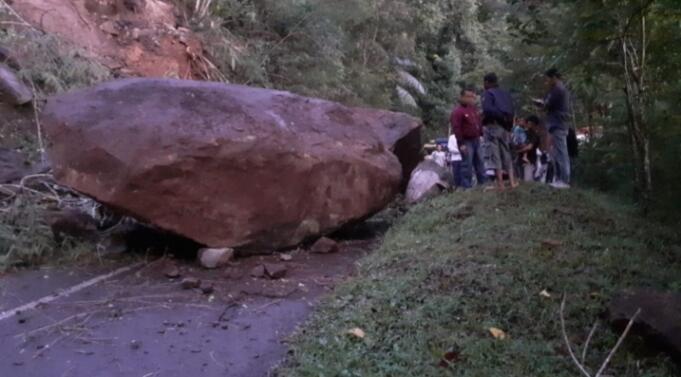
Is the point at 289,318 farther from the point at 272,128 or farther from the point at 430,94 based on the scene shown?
the point at 430,94

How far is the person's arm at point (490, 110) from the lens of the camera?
11.2m

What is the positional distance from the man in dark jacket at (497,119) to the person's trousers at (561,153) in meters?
1.06

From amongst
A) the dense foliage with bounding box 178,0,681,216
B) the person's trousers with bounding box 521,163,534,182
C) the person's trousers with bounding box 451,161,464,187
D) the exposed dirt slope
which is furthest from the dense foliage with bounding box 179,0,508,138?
the person's trousers with bounding box 451,161,464,187

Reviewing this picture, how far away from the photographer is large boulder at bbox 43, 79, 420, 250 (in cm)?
873

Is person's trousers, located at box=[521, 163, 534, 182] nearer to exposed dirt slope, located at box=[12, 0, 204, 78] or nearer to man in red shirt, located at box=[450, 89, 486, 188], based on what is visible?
man in red shirt, located at box=[450, 89, 486, 188]

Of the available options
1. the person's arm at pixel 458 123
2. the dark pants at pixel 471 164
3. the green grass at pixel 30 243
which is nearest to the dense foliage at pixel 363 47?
the dark pants at pixel 471 164

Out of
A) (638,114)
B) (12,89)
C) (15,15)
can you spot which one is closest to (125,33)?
(15,15)

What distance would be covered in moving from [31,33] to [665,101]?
1015 centimetres

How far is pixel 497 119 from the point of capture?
11258 millimetres

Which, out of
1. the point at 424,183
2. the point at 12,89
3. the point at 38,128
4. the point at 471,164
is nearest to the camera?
the point at 38,128

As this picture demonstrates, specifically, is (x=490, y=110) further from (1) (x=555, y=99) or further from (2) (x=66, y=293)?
(2) (x=66, y=293)

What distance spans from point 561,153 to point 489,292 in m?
6.11

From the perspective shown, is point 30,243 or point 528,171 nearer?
point 30,243

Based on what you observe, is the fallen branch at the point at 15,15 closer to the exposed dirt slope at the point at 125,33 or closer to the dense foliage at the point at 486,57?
the exposed dirt slope at the point at 125,33
